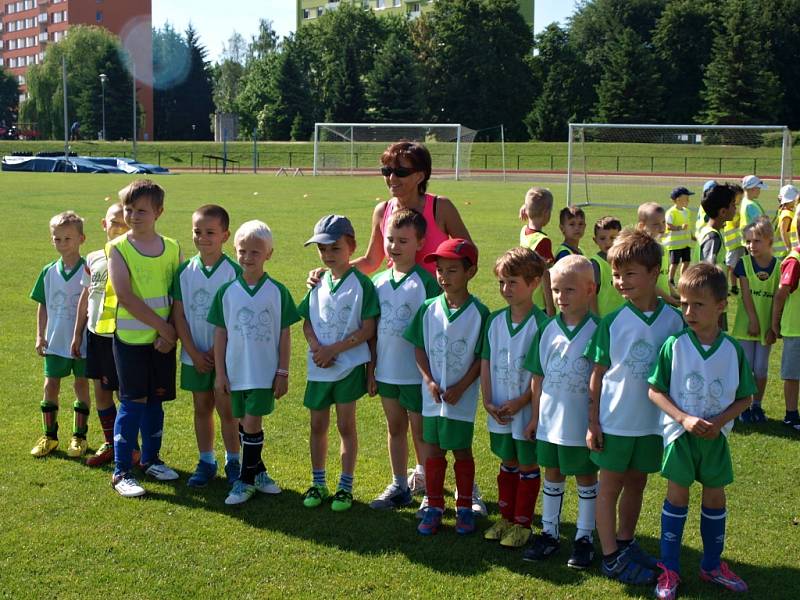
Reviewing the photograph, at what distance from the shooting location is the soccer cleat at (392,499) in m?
5.08

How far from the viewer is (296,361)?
341 inches

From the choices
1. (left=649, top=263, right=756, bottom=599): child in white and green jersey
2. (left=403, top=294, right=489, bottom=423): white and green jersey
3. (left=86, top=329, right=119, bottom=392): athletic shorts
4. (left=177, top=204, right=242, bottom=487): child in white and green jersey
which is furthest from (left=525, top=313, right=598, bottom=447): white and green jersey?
(left=86, top=329, right=119, bottom=392): athletic shorts

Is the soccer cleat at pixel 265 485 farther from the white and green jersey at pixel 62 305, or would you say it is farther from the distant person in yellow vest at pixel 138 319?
the white and green jersey at pixel 62 305

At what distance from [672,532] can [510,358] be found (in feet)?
3.57

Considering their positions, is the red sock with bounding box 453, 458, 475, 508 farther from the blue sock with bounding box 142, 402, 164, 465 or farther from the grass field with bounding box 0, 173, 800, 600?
the blue sock with bounding box 142, 402, 164, 465

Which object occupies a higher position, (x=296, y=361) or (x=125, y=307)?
(x=125, y=307)

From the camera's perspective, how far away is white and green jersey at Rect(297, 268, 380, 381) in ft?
16.5

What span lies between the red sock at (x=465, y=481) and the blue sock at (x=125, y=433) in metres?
1.89

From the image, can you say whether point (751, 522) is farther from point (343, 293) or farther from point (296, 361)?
point (296, 361)

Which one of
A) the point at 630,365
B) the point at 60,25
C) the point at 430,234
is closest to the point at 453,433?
the point at 630,365

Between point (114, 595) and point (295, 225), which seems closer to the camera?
point (114, 595)

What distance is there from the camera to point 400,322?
496cm

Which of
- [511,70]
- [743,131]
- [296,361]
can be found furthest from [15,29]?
[296,361]

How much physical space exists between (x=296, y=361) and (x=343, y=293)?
146 inches
